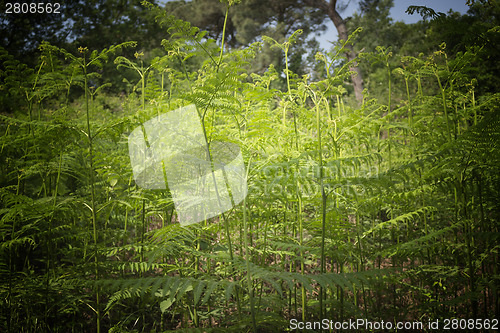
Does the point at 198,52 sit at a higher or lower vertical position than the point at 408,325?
higher

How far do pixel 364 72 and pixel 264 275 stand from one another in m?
14.0

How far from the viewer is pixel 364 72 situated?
13.3m

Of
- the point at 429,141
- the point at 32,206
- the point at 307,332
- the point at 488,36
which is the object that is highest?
Answer: the point at 488,36

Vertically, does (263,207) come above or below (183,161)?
below


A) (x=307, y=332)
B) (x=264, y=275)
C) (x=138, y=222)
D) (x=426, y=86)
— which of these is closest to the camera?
(x=264, y=275)

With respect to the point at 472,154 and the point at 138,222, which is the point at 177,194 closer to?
the point at 138,222

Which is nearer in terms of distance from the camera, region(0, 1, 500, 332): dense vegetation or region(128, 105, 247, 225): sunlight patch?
region(0, 1, 500, 332): dense vegetation

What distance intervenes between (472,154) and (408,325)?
1.47 m

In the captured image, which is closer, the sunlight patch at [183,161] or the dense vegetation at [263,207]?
the dense vegetation at [263,207]

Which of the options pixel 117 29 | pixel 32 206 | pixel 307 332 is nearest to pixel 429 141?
pixel 307 332

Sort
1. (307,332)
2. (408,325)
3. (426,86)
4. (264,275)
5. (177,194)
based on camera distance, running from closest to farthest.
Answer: (264,275), (307,332), (177,194), (408,325), (426,86)

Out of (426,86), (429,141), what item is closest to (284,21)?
(426,86)

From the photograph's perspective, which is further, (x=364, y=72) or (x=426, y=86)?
(x=364, y=72)

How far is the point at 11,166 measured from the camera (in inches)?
89.3
